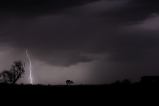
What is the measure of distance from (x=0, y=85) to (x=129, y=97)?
7179mm

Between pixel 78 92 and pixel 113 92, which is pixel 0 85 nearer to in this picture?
pixel 78 92

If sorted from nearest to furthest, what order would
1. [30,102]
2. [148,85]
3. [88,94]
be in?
[30,102] < [88,94] < [148,85]

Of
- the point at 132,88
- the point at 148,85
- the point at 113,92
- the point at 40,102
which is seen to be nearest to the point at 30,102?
the point at 40,102

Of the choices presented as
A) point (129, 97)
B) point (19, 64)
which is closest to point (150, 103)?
point (129, 97)

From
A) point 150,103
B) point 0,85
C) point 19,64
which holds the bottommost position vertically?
point 150,103

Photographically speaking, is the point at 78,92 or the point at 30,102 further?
the point at 78,92

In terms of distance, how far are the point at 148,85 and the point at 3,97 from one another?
845 cm

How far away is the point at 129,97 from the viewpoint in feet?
66.0

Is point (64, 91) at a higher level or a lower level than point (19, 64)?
lower

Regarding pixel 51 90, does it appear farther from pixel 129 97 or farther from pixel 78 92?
pixel 129 97

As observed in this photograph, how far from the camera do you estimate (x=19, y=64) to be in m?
77.0

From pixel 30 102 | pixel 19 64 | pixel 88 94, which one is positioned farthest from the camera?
pixel 19 64

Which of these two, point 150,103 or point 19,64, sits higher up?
point 19,64

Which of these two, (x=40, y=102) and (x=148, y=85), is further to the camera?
(x=148, y=85)
